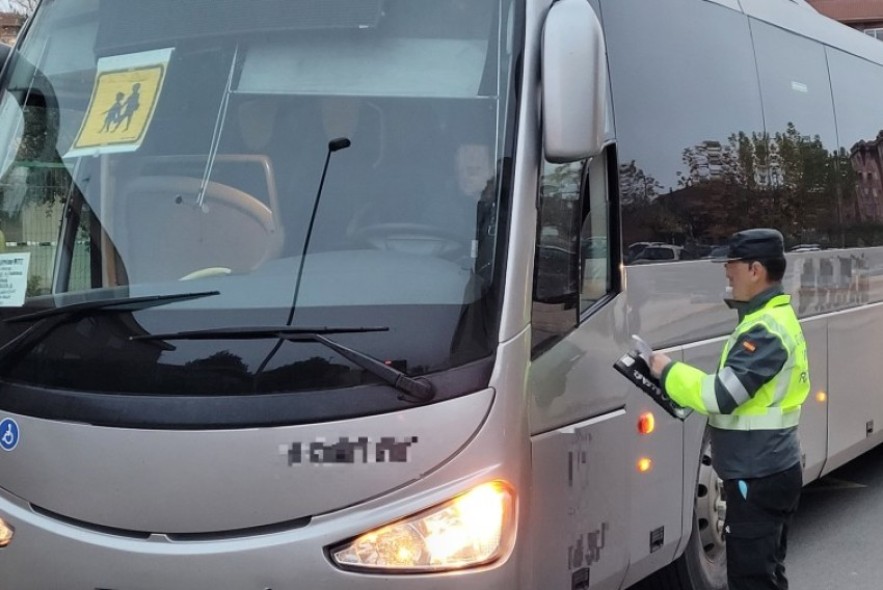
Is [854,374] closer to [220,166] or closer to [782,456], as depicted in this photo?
[782,456]

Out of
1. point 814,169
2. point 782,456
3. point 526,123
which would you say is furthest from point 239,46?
point 814,169

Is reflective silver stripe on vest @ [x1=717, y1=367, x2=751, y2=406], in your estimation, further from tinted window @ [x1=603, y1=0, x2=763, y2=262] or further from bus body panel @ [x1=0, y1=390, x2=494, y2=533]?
bus body panel @ [x1=0, y1=390, x2=494, y2=533]

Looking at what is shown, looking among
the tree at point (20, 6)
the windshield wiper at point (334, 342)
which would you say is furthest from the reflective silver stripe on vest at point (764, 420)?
the tree at point (20, 6)

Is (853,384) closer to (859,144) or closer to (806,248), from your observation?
(806,248)

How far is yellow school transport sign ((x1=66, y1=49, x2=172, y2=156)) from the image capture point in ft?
12.5

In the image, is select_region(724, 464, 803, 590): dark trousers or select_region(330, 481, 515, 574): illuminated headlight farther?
select_region(724, 464, 803, 590): dark trousers

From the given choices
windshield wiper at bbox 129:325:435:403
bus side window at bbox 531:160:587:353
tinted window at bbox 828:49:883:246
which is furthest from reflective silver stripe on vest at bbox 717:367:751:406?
tinted window at bbox 828:49:883:246

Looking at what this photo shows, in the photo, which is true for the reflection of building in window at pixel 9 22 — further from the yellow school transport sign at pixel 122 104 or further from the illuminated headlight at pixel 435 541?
the illuminated headlight at pixel 435 541

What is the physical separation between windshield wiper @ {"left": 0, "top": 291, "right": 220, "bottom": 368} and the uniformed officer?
1.86 m

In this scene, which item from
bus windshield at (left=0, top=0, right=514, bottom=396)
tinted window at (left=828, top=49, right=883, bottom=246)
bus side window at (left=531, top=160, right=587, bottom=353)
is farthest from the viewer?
tinted window at (left=828, top=49, right=883, bottom=246)

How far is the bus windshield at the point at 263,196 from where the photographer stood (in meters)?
3.34

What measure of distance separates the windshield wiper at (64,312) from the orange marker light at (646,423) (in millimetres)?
1984

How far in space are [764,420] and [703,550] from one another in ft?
4.79

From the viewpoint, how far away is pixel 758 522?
4301 millimetres
